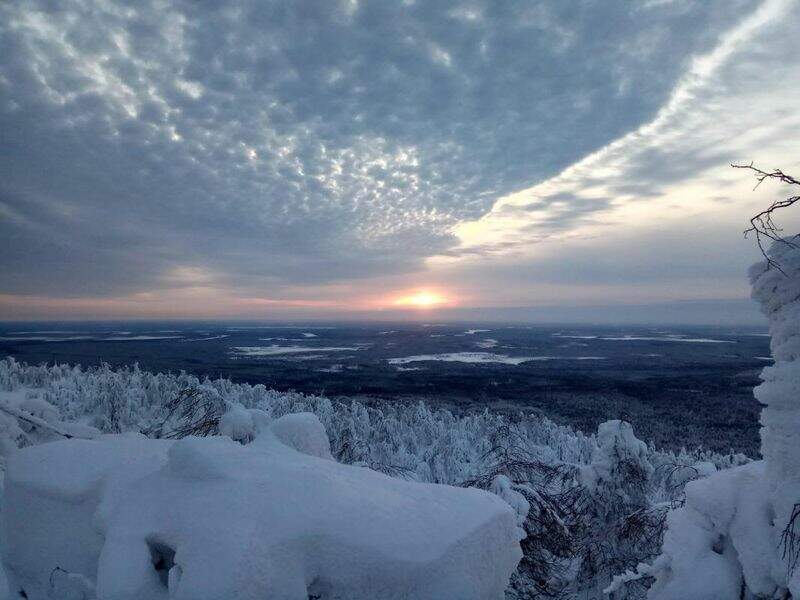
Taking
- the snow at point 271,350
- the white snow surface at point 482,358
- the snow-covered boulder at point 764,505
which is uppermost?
the snow-covered boulder at point 764,505

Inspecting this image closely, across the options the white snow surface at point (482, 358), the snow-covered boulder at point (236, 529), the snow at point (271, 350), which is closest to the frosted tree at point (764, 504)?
the snow-covered boulder at point (236, 529)

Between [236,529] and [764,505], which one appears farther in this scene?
[764,505]

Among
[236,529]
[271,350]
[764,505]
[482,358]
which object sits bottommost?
[482,358]

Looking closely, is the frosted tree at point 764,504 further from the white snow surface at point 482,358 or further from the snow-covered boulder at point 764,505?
the white snow surface at point 482,358

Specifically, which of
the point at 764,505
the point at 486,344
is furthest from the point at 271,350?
the point at 764,505

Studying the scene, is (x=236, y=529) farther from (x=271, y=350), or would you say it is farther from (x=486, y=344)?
(x=486, y=344)

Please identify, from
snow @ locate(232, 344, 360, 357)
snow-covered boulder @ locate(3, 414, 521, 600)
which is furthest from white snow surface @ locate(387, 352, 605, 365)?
snow-covered boulder @ locate(3, 414, 521, 600)

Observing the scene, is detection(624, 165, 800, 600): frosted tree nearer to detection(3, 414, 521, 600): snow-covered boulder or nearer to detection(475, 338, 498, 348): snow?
detection(3, 414, 521, 600): snow-covered boulder

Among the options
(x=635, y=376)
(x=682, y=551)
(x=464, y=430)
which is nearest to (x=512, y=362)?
(x=635, y=376)

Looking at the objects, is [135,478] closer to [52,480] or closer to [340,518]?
[52,480]
